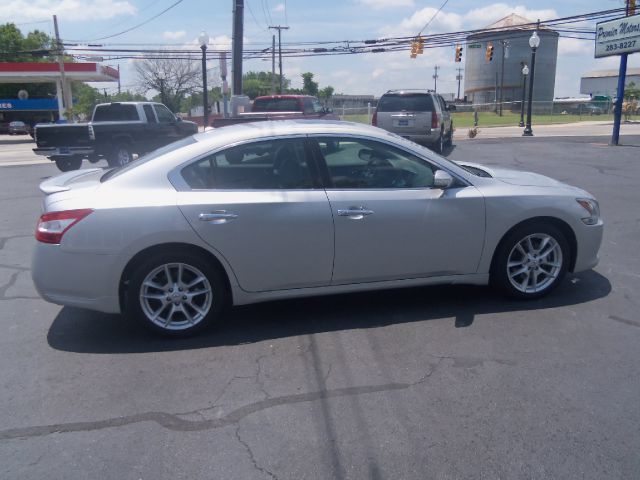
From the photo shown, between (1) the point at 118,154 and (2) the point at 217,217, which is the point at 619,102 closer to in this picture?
(1) the point at 118,154

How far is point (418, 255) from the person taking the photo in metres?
4.80

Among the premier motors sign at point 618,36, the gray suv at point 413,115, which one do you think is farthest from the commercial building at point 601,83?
the gray suv at point 413,115

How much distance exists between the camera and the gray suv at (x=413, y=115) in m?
17.2

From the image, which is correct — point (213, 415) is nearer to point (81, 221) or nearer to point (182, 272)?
point (182, 272)

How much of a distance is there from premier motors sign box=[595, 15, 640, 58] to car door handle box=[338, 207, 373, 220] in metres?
21.0

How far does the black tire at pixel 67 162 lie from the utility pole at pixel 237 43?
499 centimetres

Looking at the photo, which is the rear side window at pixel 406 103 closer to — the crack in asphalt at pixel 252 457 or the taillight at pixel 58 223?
the taillight at pixel 58 223

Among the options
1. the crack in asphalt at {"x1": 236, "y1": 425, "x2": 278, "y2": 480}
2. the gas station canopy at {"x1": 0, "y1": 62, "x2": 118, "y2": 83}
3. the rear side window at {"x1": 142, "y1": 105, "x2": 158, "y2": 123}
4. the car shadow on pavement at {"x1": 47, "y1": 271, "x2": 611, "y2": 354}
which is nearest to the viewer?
the crack in asphalt at {"x1": 236, "y1": 425, "x2": 278, "y2": 480}

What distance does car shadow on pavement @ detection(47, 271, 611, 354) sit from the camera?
14.8 feet

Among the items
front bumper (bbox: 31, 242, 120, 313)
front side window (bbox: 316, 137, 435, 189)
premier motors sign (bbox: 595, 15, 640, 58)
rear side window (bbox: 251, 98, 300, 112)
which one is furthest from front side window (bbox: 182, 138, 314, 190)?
premier motors sign (bbox: 595, 15, 640, 58)

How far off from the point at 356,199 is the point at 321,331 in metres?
1.08

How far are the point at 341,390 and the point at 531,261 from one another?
7.62 ft

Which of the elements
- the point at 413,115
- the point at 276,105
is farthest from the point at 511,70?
the point at 276,105

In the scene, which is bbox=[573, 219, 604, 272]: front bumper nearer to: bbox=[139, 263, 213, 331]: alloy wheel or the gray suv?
bbox=[139, 263, 213, 331]: alloy wheel
